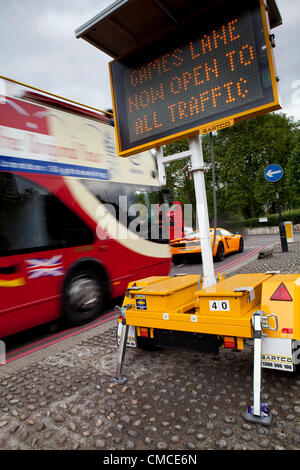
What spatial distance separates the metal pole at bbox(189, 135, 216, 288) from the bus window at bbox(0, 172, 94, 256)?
94.0 inches

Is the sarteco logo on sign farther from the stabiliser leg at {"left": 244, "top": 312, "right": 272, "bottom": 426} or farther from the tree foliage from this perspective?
the tree foliage

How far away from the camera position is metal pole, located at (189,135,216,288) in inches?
141

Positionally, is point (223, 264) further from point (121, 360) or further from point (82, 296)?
point (121, 360)

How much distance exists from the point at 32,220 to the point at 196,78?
9.96 feet

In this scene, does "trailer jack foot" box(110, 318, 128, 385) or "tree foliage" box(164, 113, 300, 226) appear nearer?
"trailer jack foot" box(110, 318, 128, 385)

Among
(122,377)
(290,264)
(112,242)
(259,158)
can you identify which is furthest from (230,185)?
(122,377)

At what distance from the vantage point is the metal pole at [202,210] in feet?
11.7

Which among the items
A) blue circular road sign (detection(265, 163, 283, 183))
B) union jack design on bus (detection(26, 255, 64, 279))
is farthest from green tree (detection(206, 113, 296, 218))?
union jack design on bus (detection(26, 255, 64, 279))

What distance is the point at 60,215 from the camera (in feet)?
16.0

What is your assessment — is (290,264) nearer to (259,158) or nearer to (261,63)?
(261,63)

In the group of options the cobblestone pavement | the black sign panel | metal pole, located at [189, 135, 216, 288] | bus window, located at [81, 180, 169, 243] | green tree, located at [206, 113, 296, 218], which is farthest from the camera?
green tree, located at [206, 113, 296, 218]

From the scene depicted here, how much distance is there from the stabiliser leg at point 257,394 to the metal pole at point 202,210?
125cm

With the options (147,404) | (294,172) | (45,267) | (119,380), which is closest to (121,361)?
(119,380)
